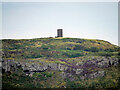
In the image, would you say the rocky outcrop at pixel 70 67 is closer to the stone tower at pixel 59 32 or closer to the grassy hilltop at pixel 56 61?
the grassy hilltop at pixel 56 61

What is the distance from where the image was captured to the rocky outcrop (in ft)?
547

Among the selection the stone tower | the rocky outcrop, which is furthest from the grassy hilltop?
the stone tower

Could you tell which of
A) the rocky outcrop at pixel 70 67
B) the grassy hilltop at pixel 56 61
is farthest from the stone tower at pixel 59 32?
the rocky outcrop at pixel 70 67

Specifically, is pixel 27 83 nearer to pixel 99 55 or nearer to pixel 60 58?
pixel 60 58

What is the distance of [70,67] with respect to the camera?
17538 centimetres

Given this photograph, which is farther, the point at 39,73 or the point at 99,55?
the point at 99,55

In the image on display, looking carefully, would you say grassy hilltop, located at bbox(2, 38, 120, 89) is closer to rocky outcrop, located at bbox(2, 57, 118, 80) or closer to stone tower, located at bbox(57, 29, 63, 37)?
rocky outcrop, located at bbox(2, 57, 118, 80)

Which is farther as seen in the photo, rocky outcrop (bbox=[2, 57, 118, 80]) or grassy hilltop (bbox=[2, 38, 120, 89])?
rocky outcrop (bbox=[2, 57, 118, 80])

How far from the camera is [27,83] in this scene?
15725 cm

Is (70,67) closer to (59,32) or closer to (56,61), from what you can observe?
(56,61)

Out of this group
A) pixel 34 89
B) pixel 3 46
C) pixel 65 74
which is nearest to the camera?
pixel 34 89

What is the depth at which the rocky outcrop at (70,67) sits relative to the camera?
547 feet

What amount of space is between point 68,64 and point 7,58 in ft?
152

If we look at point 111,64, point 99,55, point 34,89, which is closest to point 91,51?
point 99,55
